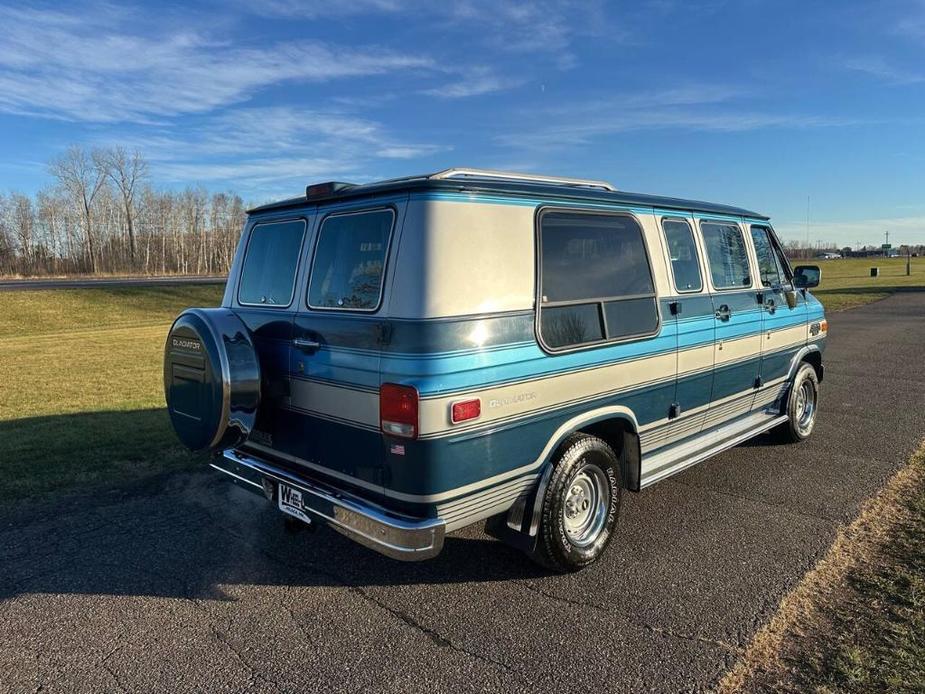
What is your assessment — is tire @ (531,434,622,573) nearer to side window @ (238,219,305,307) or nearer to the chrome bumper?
the chrome bumper

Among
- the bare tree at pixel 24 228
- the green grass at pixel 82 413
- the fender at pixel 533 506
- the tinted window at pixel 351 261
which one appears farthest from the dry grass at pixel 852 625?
the bare tree at pixel 24 228

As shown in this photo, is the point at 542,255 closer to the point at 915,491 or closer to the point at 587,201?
the point at 587,201

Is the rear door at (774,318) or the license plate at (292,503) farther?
the rear door at (774,318)

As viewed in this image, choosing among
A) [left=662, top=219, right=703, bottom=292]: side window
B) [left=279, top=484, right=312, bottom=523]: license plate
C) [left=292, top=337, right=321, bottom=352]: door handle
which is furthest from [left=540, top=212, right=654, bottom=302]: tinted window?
[left=279, top=484, right=312, bottom=523]: license plate

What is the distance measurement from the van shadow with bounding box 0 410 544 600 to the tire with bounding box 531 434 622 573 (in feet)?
0.91

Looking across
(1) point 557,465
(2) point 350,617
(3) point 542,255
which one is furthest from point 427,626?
(3) point 542,255

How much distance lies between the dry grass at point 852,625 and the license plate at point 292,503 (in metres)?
2.22

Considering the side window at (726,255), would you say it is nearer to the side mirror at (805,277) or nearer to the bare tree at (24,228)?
the side mirror at (805,277)

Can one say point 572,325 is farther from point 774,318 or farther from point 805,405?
point 805,405

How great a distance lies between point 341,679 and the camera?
110 inches

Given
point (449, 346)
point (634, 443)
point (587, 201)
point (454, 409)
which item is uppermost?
point (587, 201)

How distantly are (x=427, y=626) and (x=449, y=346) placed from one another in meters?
1.45

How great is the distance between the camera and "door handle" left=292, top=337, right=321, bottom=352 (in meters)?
3.43

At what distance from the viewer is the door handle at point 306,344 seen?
3.43 meters
